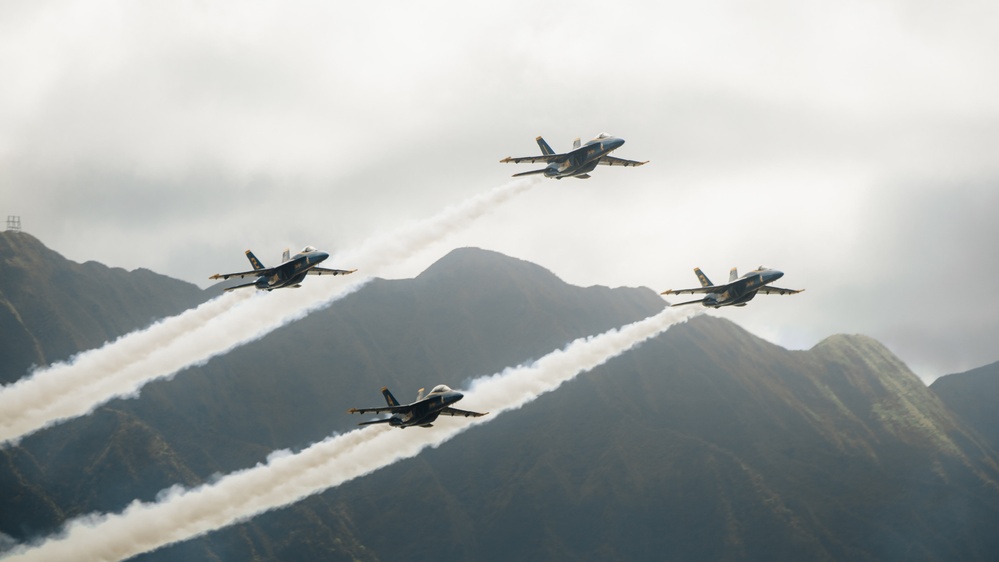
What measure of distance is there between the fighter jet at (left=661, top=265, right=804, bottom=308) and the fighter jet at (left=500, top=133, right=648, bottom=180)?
42.8 ft

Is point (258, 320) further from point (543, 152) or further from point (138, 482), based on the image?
point (138, 482)

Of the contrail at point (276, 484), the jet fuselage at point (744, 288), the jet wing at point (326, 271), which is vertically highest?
the jet wing at point (326, 271)

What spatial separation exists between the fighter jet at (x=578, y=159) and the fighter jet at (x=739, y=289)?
1305 cm

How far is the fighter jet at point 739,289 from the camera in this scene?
310 ft

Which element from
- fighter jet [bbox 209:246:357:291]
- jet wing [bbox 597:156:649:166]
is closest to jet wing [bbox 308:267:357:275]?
fighter jet [bbox 209:246:357:291]

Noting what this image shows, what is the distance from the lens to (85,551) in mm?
105562

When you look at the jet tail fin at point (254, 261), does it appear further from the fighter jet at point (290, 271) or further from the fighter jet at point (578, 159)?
the fighter jet at point (578, 159)

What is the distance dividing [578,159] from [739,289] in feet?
→ 61.4

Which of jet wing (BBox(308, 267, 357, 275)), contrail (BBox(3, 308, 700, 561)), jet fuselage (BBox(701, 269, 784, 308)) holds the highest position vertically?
jet wing (BBox(308, 267, 357, 275))

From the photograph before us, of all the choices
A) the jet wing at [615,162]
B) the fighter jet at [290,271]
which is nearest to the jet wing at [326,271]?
the fighter jet at [290,271]

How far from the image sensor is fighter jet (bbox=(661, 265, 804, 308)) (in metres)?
94.4

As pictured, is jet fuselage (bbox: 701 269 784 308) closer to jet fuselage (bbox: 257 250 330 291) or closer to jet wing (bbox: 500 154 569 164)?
jet wing (bbox: 500 154 569 164)

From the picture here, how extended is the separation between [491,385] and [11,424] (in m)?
46.7

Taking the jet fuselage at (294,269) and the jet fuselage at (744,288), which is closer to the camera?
the jet fuselage at (294,269)
